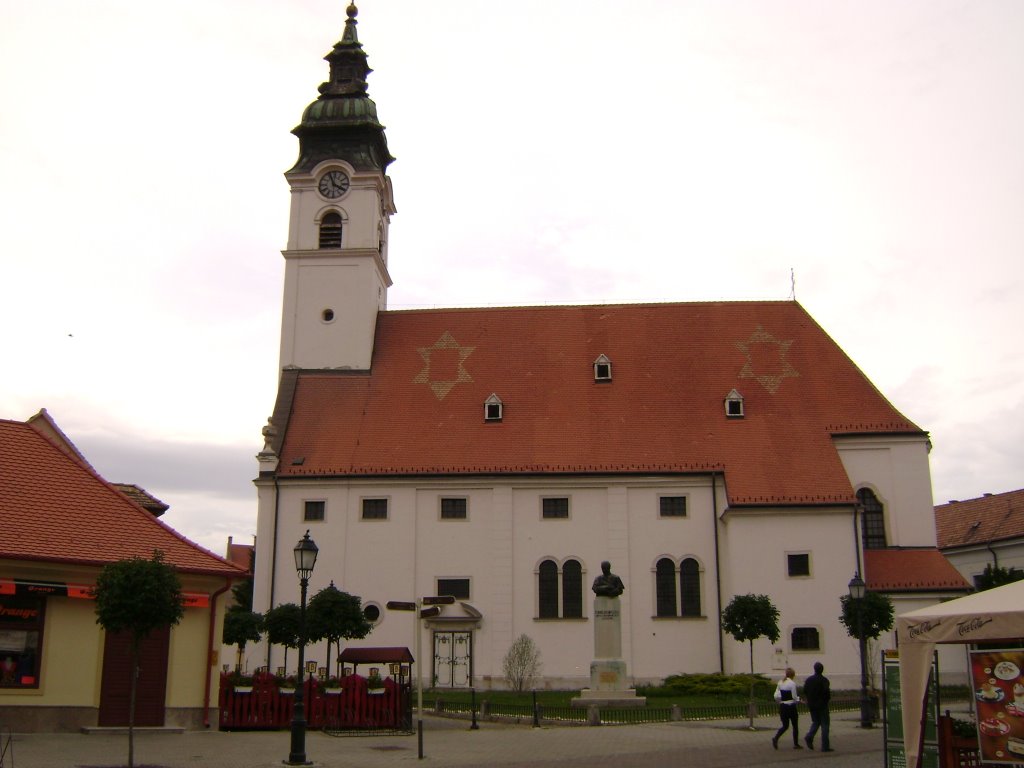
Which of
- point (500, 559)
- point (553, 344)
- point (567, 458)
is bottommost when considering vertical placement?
point (500, 559)

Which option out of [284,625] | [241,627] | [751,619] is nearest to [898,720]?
[751,619]

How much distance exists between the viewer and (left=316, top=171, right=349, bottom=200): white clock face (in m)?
45.1

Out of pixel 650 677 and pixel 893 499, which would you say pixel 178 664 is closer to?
pixel 650 677

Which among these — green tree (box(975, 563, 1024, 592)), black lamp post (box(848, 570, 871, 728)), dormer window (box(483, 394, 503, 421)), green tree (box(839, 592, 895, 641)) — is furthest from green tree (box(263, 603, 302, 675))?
green tree (box(975, 563, 1024, 592))

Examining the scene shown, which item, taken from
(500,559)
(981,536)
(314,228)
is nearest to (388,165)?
(314,228)

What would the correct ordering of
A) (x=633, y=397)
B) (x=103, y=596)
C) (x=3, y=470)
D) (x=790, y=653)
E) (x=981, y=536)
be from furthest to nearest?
(x=981, y=536) < (x=633, y=397) < (x=790, y=653) < (x=3, y=470) < (x=103, y=596)

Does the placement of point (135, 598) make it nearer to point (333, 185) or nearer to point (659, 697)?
point (659, 697)

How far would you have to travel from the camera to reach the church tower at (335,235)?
43.8 m

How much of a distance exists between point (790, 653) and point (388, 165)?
1077 inches

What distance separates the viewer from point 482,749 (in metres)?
20.3

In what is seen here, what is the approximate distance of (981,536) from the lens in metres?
59.7

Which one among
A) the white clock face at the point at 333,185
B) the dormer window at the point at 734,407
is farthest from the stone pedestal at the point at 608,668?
the white clock face at the point at 333,185

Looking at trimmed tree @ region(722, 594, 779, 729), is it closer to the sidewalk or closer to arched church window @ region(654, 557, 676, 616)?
arched church window @ region(654, 557, 676, 616)

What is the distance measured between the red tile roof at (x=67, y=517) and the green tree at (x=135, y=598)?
363 centimetres
